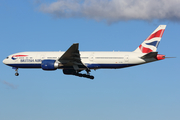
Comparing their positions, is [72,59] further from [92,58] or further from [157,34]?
[157,34]

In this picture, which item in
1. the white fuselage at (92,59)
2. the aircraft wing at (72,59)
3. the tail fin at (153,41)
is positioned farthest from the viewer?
the tail fin at (153,41)

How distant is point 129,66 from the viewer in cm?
5828

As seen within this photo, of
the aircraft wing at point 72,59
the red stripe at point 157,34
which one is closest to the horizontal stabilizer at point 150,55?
the red stripe at point 157,34

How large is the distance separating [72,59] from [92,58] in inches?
168

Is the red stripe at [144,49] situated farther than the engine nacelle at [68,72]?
No

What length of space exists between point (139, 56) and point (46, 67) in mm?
17330

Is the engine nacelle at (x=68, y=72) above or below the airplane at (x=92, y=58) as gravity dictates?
below

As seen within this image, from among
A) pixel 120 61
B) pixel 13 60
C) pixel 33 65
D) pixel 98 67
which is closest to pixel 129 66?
pixel 120 61

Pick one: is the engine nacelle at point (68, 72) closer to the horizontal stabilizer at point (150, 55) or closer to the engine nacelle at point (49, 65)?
the engine nacelle at point (49, 65)

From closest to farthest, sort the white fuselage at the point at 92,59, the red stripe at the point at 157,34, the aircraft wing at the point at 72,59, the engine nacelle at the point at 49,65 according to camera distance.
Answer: the aircraft wing at the point at 72,59
the engine nacelle at the point at 49,65
the white fuselage at the point at 92,59
the red stripe at the point at 157,34

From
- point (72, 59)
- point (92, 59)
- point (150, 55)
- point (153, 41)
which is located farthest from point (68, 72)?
point (153, 41)

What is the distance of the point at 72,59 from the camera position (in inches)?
2249

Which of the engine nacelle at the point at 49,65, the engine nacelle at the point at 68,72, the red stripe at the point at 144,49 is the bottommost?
the engine nacelle at the point at 68,72

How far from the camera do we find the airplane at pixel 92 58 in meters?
56.5
